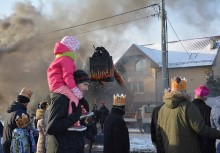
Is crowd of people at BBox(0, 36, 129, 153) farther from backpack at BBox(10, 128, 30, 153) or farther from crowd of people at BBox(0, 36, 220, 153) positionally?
backpack at BBox(10, 128, 30, 153)

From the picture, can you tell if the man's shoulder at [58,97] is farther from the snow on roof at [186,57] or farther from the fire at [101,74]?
the snow on roof at [186,57]

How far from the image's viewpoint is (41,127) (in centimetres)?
726

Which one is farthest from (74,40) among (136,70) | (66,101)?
(136,70)

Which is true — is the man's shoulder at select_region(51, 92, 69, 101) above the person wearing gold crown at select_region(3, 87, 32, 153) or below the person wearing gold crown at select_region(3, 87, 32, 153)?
above

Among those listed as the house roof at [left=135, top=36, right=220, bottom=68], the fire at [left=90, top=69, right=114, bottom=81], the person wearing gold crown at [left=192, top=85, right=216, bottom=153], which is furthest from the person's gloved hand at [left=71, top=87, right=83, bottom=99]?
the house roof at [left=135, top=36, right=220, bottom=68]

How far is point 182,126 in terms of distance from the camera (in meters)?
4.40

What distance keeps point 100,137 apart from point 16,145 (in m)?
8.71

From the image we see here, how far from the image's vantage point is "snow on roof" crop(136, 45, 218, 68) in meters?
37.2

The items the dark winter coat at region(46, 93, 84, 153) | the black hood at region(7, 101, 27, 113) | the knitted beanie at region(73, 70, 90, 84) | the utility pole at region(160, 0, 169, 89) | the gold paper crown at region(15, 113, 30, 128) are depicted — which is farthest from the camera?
the utility pole at region(160, 0, 169, 89)

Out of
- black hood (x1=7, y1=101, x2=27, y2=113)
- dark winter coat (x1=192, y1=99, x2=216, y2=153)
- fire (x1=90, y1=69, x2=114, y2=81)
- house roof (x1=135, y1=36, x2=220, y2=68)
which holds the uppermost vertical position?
house roof (x1=135, y1=36, x2=220, y2=68)

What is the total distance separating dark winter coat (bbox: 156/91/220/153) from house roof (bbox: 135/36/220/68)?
3307 centimetres

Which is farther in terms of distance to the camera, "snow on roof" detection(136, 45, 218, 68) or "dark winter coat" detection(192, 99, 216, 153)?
"snow on roof" detection(136, 45, 218, 68)

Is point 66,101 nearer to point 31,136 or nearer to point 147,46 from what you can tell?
point 31,136

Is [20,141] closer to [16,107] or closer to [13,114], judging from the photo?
[13,114]
